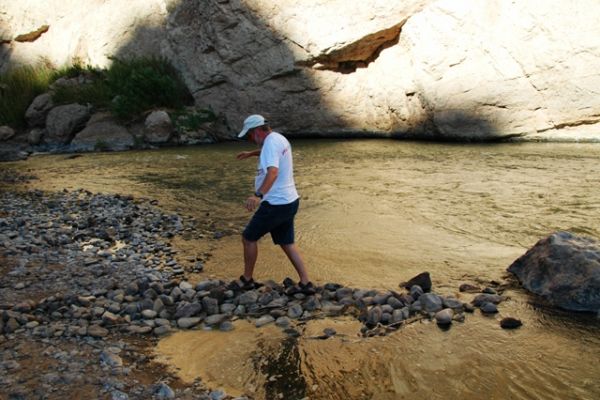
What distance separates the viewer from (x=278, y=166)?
5199mm

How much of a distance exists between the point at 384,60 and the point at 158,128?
801 centimetres

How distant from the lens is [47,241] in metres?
7.06

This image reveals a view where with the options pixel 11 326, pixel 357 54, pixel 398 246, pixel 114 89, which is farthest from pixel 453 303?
pixel 114 89

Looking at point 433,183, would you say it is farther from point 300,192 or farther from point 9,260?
point 9,260

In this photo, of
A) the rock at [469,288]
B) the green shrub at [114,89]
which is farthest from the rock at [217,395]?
the green shrub at [114,89]

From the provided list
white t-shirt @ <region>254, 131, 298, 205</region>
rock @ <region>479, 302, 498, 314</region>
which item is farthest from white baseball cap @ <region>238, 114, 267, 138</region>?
rock @ <region>479, 302, 498, 314</region>

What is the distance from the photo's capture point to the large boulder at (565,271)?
495 centimetres

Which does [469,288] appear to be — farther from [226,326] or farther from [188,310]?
[188,310]

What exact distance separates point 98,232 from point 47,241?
0.69m

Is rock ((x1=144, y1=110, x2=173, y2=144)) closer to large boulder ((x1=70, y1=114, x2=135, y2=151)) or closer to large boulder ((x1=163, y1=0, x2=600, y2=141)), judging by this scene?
large boulder ((x1=70, y1=114, x2=135, y2=151))

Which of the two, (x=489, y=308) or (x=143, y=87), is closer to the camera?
(x=489, y=308)

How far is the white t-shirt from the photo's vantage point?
5.13 meters

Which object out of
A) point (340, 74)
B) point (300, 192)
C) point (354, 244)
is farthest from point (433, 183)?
point (340, 74)

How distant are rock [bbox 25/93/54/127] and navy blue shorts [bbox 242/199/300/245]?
1745 centimetres
